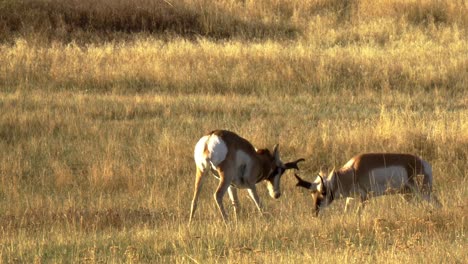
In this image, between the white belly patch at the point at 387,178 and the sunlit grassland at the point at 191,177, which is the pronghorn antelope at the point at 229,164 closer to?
the sunlit grassland at the point at 191,177

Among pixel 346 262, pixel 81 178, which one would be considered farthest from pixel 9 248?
pixel 81 178

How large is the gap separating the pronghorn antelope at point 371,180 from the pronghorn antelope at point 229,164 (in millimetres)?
559

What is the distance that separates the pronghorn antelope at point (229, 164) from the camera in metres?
10.2

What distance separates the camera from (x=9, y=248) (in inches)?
330

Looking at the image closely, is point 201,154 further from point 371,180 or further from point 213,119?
point 213,119

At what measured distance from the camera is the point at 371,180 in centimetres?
1045

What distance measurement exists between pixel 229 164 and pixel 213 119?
6456 millimetres

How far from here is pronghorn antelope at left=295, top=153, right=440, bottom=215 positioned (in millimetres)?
10461

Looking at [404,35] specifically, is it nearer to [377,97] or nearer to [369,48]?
[369,48]

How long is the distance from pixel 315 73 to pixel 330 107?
2526 millimetres

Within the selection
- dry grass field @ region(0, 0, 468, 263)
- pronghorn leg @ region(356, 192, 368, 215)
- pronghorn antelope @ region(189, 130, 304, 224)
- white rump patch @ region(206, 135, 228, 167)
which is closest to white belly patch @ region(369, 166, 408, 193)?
pronghorn leg @ region(356, 192, 368, 215)

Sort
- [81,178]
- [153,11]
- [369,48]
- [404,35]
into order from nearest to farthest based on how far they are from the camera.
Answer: [81,178] → [369,48] → [404,35] → [153,11]

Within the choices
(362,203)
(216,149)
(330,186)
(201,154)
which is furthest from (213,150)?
(362,203)

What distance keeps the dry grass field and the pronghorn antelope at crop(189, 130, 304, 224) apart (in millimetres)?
396
